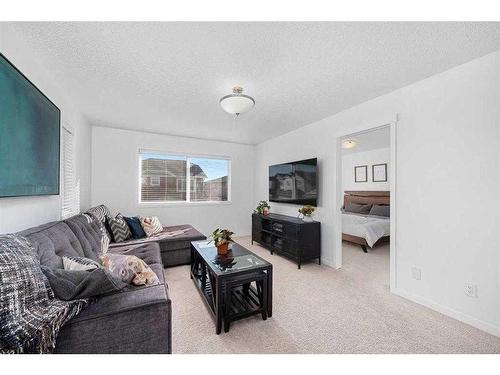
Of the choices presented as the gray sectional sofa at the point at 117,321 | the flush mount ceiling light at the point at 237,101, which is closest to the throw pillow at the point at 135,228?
the gray sectional sofa at the point at 117,321

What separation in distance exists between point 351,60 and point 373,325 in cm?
227

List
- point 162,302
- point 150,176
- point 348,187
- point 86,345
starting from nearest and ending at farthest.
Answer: point 86,345 → point 162,302 → point 150,176 → point 348,187

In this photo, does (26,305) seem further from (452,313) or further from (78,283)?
(452,313)

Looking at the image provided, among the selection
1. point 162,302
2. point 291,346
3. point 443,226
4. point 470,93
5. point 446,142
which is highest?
point 470,93

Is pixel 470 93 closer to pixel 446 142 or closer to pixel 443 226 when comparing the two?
pixel 446 142

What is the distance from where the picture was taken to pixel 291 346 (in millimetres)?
1541

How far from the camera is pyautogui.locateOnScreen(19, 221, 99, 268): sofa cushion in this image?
49.3 inches

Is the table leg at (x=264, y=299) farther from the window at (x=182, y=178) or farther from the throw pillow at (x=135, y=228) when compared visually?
the window at (x=182, y=178)

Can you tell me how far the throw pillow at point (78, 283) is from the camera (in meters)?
1.07

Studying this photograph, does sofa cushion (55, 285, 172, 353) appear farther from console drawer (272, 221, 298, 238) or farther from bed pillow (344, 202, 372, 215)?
bed pillow (344, 202, 372, 215)

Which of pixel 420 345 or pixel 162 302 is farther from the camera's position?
pixel 420 345

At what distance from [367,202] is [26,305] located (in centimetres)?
621

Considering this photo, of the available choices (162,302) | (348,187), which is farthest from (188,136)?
(348,187)

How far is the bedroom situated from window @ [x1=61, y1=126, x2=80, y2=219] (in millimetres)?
3606
